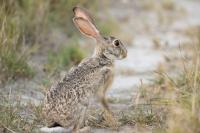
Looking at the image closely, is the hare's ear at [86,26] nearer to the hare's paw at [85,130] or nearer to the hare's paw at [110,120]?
the hare's paw at [110,120]

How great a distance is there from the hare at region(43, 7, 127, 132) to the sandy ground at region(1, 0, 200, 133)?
31cm

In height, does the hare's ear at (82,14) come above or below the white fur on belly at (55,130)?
above

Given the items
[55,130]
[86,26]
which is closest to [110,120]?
[55,130]

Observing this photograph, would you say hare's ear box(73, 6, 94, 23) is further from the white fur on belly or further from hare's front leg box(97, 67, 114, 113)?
the white fur on belly

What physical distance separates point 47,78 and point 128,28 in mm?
3736

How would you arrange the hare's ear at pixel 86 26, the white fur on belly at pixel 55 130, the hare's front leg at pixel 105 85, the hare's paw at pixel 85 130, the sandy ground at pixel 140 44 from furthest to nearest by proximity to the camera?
1. the sandy ground at pixel 140 44
2. the hare's ear at pixel 86 26
3. the hare's front leg at pixel 105 85
4. the hare's paw at pixel 85 130
5. the white fur on belly at pixel 55 130

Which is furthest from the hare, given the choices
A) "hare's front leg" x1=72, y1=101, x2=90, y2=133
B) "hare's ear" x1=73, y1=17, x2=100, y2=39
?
"hare's ear" x1=73, y1=17, x2=100, y2=39

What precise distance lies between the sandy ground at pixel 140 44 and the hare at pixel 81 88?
31cm

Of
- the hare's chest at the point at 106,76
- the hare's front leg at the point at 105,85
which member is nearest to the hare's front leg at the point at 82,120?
the hare's front leg at the point at 105,85

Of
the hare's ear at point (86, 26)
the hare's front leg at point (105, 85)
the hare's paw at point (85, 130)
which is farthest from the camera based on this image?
the hare's ear at point (86, 26)

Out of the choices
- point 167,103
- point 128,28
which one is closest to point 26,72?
point 167,103

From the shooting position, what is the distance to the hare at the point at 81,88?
564cm

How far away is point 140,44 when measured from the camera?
1004 cm

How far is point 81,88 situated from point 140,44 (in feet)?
14.3
